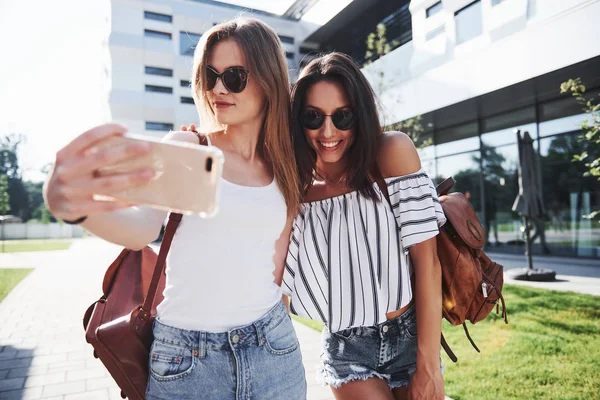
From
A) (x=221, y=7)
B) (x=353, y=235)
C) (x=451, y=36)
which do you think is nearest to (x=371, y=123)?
(x=353, y=235)

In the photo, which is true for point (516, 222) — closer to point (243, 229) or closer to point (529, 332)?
point (529, 332)

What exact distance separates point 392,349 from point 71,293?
8.91m

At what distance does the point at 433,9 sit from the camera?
12.9 m

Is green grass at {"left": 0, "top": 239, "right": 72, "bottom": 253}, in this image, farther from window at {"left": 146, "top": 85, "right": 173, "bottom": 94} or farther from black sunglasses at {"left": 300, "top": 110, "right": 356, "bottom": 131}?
black sunglasses at {"left": 300, "top": 110, "right": 356, "bottom": 131}

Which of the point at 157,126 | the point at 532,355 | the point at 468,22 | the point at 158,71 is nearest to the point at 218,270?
the point at 532,355

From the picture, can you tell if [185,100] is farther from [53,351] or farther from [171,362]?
[171,362]

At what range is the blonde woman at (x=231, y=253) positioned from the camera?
1369 millimetres

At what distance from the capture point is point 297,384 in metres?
1.57

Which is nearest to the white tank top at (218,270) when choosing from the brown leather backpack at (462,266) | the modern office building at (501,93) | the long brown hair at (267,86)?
the long brown hair at (267,86)

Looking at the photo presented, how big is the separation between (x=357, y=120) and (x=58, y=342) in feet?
17.5

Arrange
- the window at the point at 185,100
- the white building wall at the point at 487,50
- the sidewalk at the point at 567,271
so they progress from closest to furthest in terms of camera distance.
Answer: the sidewalk at the point at 567,271, the white building wall at the point at 487,50, the window at the point at 185,100

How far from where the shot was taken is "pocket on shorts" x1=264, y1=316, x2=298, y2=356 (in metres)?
1.52

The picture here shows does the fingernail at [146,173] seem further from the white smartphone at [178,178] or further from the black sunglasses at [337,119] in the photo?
the black sunglasses at [337,119]

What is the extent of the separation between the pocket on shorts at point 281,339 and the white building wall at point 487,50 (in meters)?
7.90
